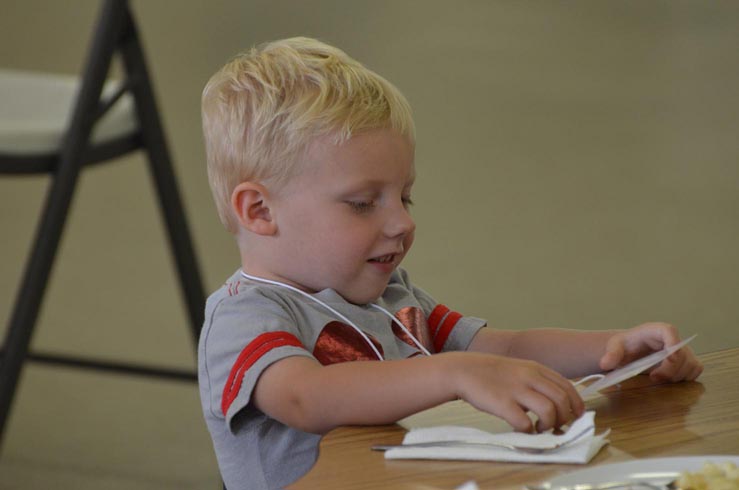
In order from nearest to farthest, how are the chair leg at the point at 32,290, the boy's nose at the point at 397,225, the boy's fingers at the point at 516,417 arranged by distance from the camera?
the boy's fingers at the point at 516,417 < the boy's nose at the point at 397,225 < the chair leg at the point at 32,290

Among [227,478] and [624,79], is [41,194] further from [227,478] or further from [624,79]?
[227,478]

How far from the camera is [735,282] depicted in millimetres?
2668

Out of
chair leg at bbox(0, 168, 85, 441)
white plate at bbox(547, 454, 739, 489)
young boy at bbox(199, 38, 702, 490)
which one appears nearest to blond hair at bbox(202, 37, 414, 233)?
young boy at bbox(199, 38, 702, 490)

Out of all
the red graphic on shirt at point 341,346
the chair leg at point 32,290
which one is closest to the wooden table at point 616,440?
the red graphic on shirt at point 341,346

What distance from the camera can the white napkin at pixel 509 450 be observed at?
0.65 m

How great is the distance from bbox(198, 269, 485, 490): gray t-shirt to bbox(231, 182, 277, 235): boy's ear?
0.04 meters

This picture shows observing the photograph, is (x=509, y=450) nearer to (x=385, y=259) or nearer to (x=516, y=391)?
(x=516, y=391)

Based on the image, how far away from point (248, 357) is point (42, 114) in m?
1.09

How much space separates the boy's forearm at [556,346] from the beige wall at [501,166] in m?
1.47

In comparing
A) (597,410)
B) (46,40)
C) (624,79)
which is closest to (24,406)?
(597,410)

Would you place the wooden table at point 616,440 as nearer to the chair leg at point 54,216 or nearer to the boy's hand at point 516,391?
the boy's hand at point 516,391

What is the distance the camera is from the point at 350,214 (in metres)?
0.92

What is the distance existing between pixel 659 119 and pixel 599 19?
115 cm

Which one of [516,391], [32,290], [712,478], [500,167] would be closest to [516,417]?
[516,391]
